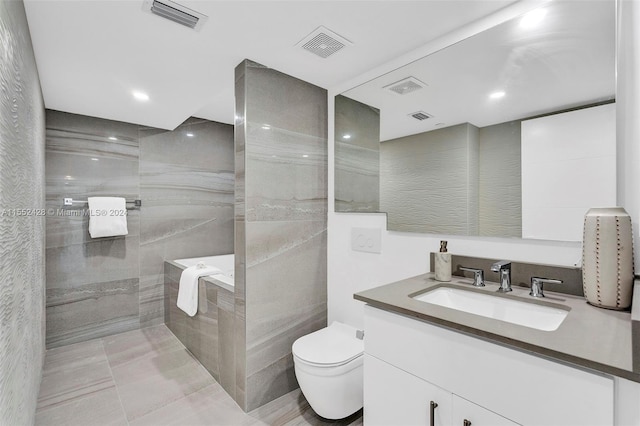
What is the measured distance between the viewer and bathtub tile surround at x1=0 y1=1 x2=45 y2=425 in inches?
39.6

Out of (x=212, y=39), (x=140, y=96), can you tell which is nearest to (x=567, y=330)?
(x=212, y=39)

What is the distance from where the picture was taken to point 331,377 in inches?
63.4

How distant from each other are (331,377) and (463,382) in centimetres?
80

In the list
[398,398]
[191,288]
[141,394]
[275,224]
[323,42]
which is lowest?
[141,394]

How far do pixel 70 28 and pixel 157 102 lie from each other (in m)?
1.00

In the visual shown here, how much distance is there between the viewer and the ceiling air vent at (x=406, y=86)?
1.75 m

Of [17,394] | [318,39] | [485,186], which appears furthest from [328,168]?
[17,394]

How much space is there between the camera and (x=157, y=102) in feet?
8.45

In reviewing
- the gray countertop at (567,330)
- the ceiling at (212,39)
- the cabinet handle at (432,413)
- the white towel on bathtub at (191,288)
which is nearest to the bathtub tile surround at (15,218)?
the ceiling at (212,39)

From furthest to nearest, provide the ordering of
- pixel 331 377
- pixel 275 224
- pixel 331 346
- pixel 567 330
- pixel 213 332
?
pixel 213 332
pixel 275 224
pixel 331 346
pixel 331 377
pixel 567 330

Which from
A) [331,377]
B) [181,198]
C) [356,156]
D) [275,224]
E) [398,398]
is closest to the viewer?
[398,398]

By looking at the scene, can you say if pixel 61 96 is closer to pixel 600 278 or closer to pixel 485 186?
pixel 485 186

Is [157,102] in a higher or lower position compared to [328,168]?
higher

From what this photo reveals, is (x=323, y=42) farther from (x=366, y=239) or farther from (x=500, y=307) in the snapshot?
(x=500, y=307)
